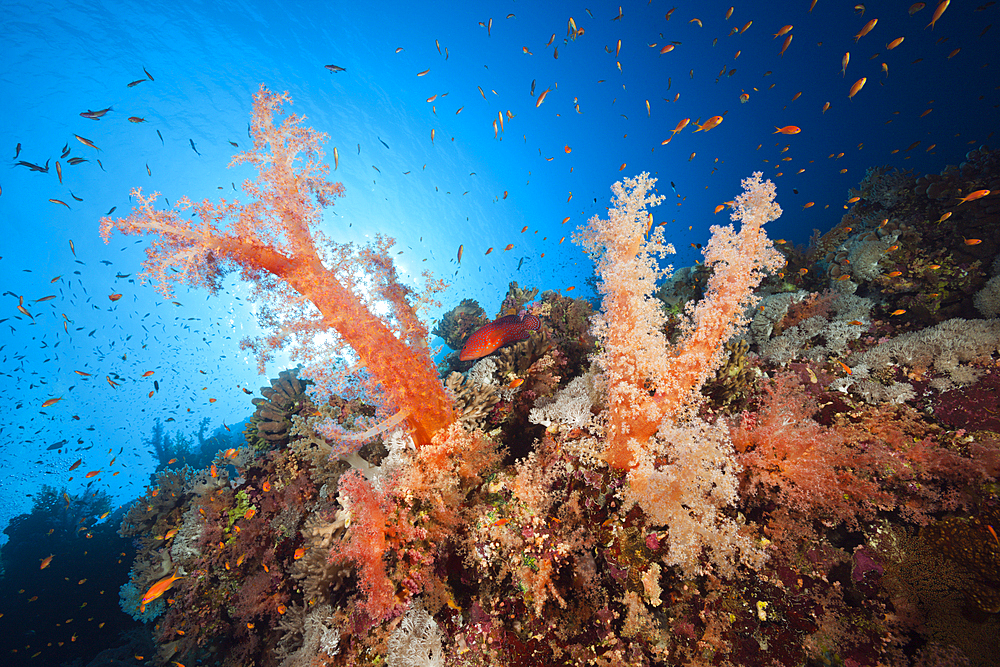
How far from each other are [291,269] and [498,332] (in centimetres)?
267

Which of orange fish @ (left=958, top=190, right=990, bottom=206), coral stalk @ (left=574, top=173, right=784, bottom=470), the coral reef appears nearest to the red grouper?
the coral reef

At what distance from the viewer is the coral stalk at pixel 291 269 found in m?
3.66

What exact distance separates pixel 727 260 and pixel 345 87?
39.9 metres

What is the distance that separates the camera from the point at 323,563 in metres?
3.78

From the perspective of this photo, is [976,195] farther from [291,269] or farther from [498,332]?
[291,269]

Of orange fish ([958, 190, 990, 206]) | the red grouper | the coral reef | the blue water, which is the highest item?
the blue water

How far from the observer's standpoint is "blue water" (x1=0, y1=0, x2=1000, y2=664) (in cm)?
2442

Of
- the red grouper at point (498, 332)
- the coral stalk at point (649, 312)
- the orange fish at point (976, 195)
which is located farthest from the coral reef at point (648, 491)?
the orange fish at point (976, 195)

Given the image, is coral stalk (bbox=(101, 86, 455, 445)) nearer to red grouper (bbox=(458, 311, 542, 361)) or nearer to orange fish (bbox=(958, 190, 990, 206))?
red grouper (bbox=(458, 311, 542, 361))

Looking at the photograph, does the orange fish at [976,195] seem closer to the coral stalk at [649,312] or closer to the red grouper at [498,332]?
the coral stalk at [649,312]

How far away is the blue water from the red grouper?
3.23m

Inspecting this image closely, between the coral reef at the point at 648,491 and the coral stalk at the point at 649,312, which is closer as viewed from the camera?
the coral reef at the point at 648,491

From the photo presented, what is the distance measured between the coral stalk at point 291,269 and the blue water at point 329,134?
146 inches

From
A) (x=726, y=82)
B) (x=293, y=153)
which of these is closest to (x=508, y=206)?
(x=726, y=82)
